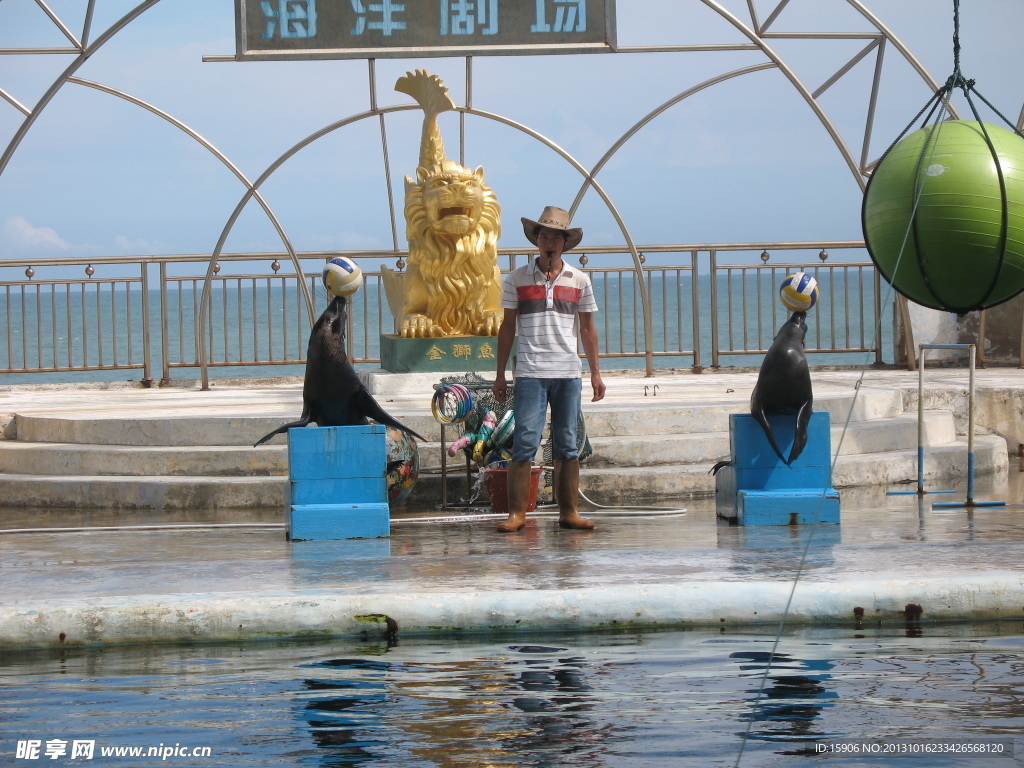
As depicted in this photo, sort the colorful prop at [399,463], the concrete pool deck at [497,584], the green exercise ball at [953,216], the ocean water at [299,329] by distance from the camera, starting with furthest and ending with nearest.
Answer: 1. the ocean water at [299,329]
2. the colorful prop at [399,463]
3. the green exercise ball at [953,216]
4. the concrete pool deck at [497,584]

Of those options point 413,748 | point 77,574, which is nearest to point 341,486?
point 77,574

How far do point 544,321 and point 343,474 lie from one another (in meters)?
1.44

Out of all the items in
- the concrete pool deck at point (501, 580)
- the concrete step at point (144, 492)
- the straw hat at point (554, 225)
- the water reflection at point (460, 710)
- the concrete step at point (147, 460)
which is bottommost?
the water reflection at point (460, 710)

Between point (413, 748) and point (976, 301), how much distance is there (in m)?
4.93

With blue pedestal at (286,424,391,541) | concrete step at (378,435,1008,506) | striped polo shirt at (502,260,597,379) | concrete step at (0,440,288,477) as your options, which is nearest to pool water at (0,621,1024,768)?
blue pedestal at (286,424,391,541)

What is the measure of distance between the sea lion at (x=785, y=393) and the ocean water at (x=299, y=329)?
375cm

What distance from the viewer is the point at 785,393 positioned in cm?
766

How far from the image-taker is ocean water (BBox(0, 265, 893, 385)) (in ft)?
51.5

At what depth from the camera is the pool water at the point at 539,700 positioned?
3873 millimetres

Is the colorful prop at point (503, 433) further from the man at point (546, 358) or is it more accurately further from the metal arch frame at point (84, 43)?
the metal arch frame at point (84, 43)

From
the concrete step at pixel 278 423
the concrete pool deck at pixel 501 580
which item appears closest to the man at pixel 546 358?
the concrete pool deck at pixel 501 580

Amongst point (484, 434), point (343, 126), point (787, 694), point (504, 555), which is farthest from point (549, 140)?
point (787, 694)

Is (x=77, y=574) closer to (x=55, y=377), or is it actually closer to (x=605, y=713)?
(x=605, y=713)

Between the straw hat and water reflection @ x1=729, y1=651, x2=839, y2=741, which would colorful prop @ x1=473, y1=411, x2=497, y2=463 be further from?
water reflection @ x1=729, y1=651, x2=839, y2=741
